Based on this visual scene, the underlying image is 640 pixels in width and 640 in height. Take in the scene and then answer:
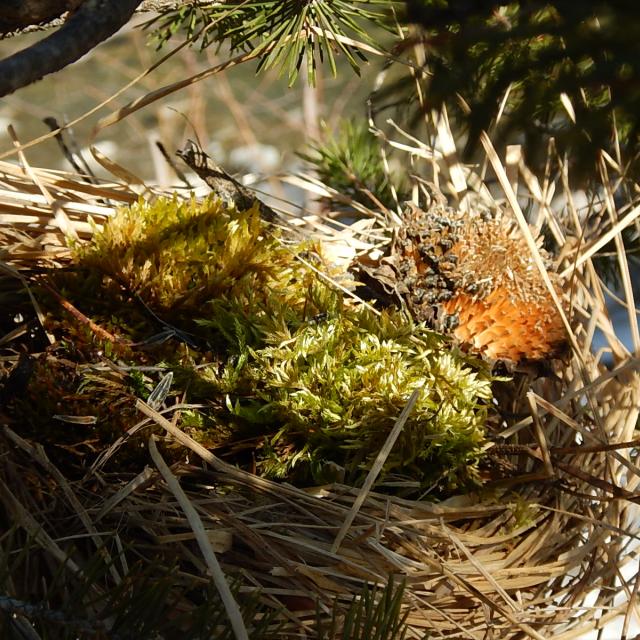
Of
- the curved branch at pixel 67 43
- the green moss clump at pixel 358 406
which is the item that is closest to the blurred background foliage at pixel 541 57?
the curved branch at pixel 67 43

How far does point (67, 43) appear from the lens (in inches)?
19.6

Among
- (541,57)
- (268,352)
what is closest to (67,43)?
(541,57)

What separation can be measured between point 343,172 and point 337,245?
305 mm

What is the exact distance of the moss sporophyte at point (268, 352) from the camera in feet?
2.65

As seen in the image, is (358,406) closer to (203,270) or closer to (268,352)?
(268,352)

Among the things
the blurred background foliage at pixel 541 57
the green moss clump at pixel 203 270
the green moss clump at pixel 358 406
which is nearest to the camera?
the blurred background foliage at pixel 541 57

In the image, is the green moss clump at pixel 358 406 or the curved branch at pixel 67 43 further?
Result: the green moss clump at pixel 358 406

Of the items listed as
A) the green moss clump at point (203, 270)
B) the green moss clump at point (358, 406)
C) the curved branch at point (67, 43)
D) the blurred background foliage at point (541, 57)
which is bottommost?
the green moss clump at point (358, 406)

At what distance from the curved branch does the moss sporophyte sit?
0.39m

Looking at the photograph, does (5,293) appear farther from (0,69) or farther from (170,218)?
(0,69)

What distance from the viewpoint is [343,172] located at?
53.9 inches

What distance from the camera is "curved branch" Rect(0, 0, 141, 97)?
1.52 feet

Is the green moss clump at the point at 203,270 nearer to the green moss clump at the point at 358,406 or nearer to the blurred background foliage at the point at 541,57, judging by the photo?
the green moss clump at the point at 358,406

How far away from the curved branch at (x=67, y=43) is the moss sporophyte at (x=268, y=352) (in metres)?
0.39
